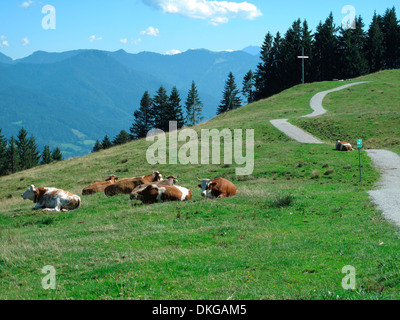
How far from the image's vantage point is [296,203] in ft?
47.6

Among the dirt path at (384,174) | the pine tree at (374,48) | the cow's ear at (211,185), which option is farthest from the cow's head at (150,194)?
the pine tree at (374,48)

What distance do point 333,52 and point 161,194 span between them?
89.7 m

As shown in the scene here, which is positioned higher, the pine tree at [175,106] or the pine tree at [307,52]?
the pine tree at [307,52]

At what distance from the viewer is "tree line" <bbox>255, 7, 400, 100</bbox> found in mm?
93375

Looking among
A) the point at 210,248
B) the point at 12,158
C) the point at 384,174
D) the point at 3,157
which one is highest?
the point at 3,157

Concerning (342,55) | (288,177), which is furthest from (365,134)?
(342,55)

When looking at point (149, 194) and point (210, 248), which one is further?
point (149, 194)

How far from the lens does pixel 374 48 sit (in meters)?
95.4

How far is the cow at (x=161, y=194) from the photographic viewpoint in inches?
661

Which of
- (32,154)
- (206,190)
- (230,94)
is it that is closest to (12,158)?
(32,154)

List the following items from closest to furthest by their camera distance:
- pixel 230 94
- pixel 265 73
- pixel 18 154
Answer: pixel 265 73 → pixel 18 154 → pixel 230 94

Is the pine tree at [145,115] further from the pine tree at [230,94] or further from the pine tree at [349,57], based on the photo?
the pine tree at [349,57]

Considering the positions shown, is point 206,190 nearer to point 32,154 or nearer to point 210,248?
point 210,248

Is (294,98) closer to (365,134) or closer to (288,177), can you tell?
(365,134)
